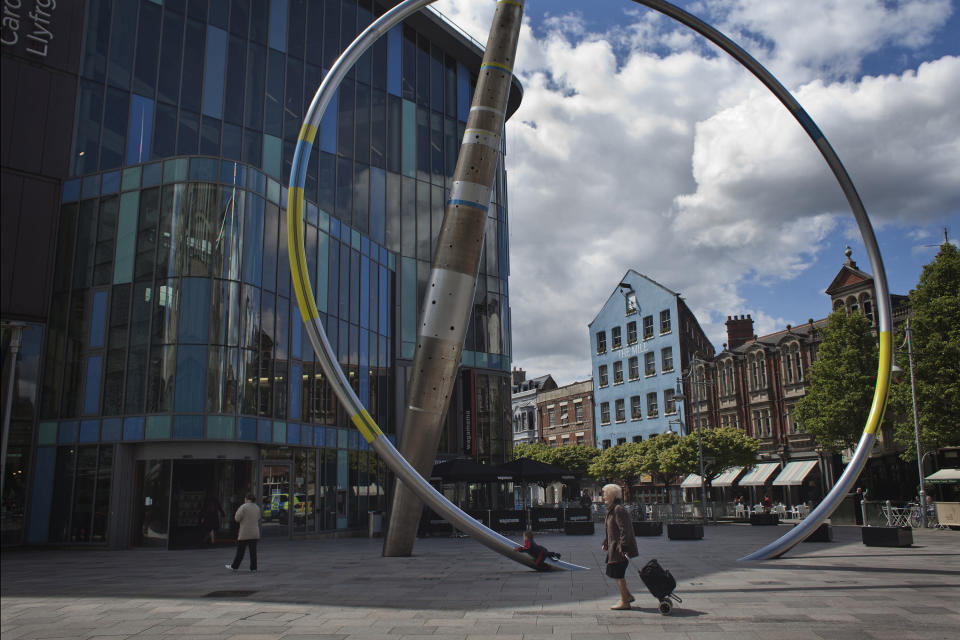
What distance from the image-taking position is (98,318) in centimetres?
2675

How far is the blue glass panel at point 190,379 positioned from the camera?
25.4 meters

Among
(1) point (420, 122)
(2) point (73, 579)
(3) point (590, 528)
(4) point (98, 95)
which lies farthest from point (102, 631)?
(1) point (420, 122)

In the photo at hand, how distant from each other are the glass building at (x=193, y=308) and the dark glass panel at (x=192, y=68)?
0.09m

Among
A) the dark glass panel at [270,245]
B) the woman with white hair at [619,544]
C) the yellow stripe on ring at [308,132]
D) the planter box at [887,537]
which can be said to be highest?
the dark glass panel at [270,245]

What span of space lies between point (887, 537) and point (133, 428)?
24.2 metres

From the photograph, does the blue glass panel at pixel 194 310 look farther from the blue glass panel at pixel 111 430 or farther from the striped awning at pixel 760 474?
the striped awning at pixel 760 474

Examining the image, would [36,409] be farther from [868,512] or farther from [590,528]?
[868,512]

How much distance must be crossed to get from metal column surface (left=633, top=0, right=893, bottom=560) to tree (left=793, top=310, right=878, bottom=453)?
1026 inches

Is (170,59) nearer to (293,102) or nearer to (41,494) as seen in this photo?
(293,102)

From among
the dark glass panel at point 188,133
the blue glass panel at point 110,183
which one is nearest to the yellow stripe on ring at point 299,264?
the blue glass panel at point 110,183

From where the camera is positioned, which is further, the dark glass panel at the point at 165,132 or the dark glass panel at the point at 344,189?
the dark glass panel at the point at 344,189

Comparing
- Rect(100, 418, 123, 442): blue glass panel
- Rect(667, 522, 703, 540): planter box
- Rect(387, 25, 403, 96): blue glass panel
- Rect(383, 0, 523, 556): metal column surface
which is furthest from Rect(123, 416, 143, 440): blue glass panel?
Rect(387, 25, 403, 96): blue glass panel

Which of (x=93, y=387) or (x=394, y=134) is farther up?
(x=394, y=134)

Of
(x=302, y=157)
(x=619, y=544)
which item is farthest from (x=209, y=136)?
(x=619, y=544)
